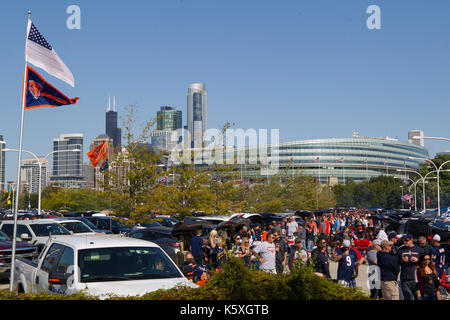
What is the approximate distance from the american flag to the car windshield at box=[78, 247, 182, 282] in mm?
6440

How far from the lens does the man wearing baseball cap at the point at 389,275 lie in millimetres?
9914

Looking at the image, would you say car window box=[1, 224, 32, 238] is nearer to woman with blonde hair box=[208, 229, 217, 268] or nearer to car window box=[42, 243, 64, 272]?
woman with blonde hair box=[208, 229, 217, 268]

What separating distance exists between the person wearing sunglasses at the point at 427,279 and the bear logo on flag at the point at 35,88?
1010 cm

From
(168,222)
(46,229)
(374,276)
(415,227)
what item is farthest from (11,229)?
(415,227)

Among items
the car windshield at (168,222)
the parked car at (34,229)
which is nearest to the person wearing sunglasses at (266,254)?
the parked car at (34,229)

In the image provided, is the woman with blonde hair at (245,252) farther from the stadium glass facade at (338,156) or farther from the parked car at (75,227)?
the stadium glass facade at (338,156)

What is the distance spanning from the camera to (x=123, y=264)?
25.1 feet

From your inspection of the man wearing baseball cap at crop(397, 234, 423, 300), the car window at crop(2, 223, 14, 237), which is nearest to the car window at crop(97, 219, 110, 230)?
the car window at crop(2, 223, 14, 237)

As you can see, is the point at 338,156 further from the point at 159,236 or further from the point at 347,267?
the point at 347,267

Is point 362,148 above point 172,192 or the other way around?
above

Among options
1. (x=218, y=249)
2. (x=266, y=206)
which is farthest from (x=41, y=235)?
(x=266, y=206)

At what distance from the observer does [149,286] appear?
6.89 m
